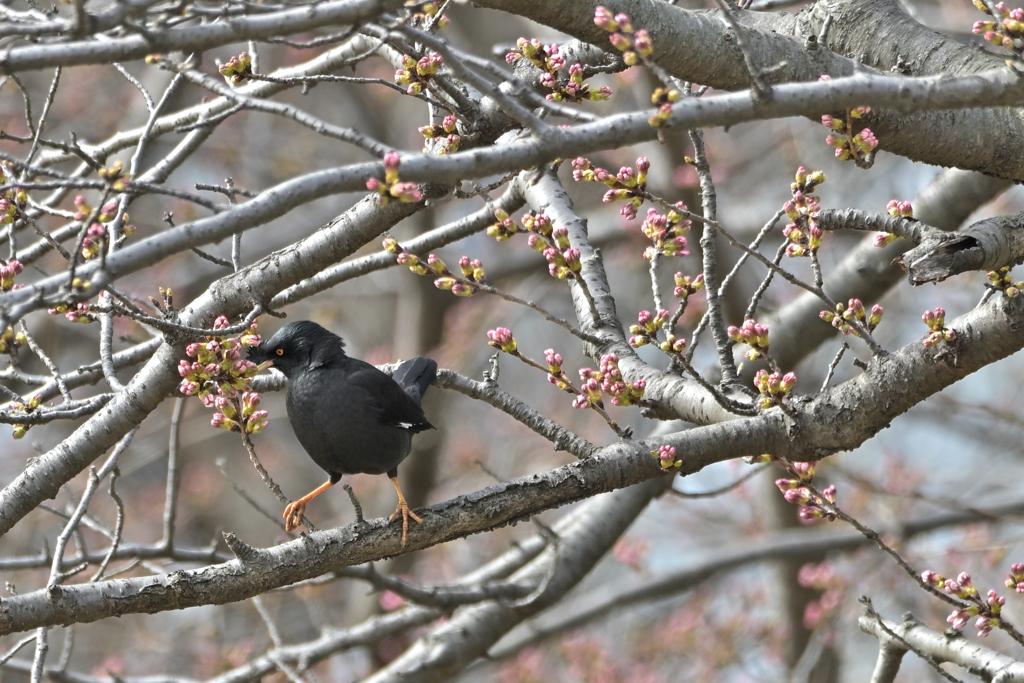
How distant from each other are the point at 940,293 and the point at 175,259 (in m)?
7.88

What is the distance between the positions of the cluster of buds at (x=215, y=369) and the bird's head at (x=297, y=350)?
3.29ft

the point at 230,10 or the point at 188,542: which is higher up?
the point at 230,10

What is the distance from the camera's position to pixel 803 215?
9.27 feet

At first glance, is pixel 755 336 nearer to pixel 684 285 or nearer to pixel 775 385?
pixel 775 385

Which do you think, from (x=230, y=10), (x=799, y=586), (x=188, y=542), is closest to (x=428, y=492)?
(x=799, y=586)

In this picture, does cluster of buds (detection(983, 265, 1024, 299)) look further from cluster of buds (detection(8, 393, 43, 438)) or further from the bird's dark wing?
cluster of buds (detection(8, 393, 43, 438))

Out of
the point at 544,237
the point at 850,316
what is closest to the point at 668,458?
the point at 850,316

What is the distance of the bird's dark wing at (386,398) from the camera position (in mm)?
3738

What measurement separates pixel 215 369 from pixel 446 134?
106 cm

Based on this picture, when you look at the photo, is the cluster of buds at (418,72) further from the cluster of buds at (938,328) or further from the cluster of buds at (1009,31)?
the cluster of buds at (938,328)

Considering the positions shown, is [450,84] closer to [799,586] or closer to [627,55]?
[627,55]

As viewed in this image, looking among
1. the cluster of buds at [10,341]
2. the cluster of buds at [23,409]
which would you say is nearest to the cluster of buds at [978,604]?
the cluster of buds at [23,409]

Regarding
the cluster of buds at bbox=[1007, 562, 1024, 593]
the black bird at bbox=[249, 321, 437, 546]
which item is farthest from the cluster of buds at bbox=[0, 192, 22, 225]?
the cluster of buds at bbox=[1007, 562, 1024, 593]

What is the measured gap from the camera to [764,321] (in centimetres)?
573
